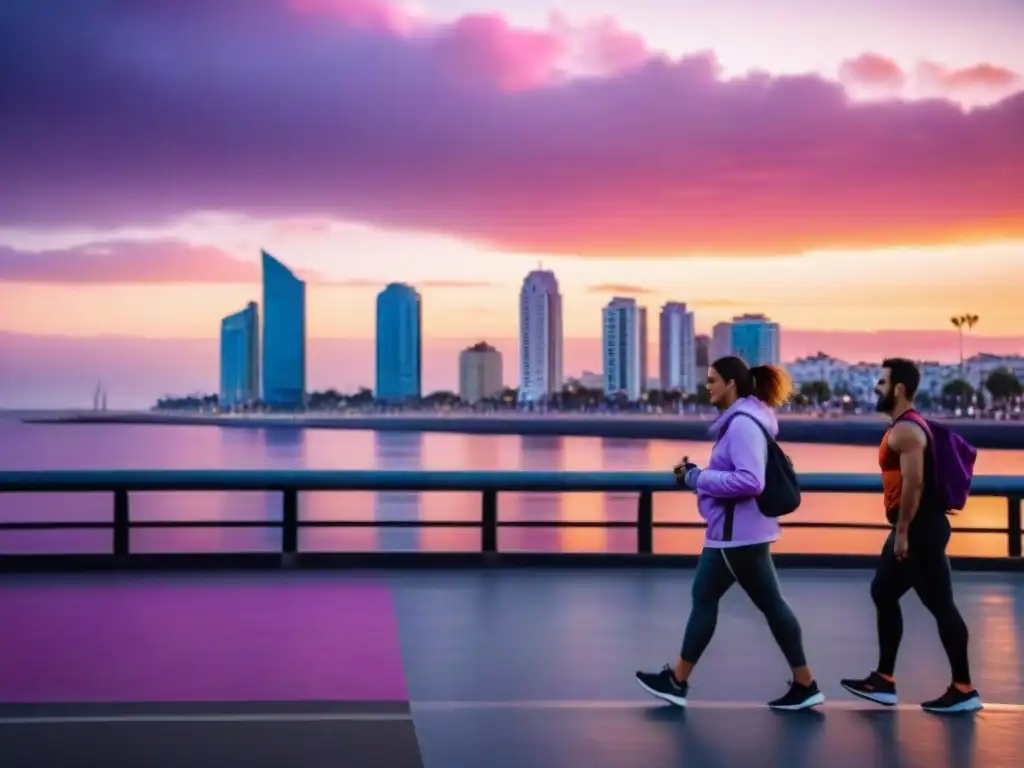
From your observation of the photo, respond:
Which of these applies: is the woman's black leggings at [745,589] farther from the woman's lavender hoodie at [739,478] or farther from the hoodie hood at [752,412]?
the hoodie hood at [752,412]

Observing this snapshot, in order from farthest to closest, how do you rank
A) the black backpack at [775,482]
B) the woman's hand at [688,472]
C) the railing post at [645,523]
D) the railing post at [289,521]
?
Answer: 1. the railing post at [645,523]
2. the railing post at [289,521]
3. the black backpack at [775,482]
4. the woman's hand at [688,472]

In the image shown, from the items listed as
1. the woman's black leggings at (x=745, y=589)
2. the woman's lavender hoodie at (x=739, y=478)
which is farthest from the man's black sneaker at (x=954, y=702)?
the woman's lavender hoodie at (x=739, y=478)

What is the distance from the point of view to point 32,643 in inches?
396

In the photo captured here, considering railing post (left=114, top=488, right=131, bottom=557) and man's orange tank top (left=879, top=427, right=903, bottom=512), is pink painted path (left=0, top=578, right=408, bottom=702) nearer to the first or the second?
railing post (left=114, top=488, right=131, bottom=557)

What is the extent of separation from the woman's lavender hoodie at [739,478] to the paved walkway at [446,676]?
102 centimetres

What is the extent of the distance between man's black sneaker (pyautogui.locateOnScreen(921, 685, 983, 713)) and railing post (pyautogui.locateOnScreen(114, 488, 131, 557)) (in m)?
9.28

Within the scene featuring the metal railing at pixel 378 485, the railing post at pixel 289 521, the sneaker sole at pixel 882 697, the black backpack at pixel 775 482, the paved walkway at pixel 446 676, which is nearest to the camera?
the paved walkway at pixel 446 676

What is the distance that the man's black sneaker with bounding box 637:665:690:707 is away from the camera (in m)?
7.96

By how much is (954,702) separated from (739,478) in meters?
1.81

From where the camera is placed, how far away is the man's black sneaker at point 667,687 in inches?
313

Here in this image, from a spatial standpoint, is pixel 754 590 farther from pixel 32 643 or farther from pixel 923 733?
pixel 32 643

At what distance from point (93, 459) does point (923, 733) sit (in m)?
148

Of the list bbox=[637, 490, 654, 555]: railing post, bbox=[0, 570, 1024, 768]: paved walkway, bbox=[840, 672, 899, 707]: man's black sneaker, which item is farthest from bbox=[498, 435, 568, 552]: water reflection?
bbox=[840, 672, 899, 707]: man's black sneaker

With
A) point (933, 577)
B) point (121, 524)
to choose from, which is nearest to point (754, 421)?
point (933, 577)
